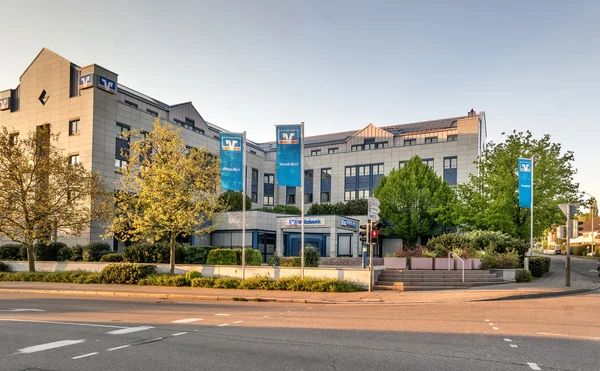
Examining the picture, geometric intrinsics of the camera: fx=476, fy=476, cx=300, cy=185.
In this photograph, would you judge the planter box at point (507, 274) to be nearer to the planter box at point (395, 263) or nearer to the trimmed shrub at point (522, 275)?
the trimmed shrub at point (522, 275)

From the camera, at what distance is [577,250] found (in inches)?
3228

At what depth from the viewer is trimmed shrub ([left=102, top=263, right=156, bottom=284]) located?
83.5 ft

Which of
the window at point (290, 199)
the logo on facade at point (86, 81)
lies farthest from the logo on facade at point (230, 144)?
the window at point (290, 199)

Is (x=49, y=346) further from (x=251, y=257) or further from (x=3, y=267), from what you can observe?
(x=3, y=267)

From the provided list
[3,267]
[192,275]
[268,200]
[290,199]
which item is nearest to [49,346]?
[192,275]

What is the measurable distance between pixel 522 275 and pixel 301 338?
20226 mm

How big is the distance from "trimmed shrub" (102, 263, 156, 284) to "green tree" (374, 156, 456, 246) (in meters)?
31.4

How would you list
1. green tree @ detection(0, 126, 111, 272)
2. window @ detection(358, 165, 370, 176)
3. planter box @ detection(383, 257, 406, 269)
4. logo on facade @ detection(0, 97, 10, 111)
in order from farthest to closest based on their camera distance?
window @ detection(358, 165, 370, 176), logo on facade @ detection(0, 97, 10, 111), green tree @ detection(0, 126, 111, 272), planter box @ detection(383, 257, 406, 269)

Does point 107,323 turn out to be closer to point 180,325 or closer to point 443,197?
point 180,325

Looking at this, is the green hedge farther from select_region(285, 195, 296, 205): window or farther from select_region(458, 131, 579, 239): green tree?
select_region(285, 195, 296, 205): window

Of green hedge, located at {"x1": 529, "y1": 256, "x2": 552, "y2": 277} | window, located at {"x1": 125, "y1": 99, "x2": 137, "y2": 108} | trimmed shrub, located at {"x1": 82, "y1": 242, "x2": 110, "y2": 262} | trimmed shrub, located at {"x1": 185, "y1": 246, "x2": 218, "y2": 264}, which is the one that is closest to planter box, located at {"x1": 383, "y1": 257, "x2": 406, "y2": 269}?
green hedge, located at {"x1": 529, "y1": 256, "x2": 552, "y2": 277}

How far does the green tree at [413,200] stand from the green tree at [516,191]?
31.6 feet

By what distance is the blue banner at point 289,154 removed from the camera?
2186 cm

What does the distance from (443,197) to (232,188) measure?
33030mm
